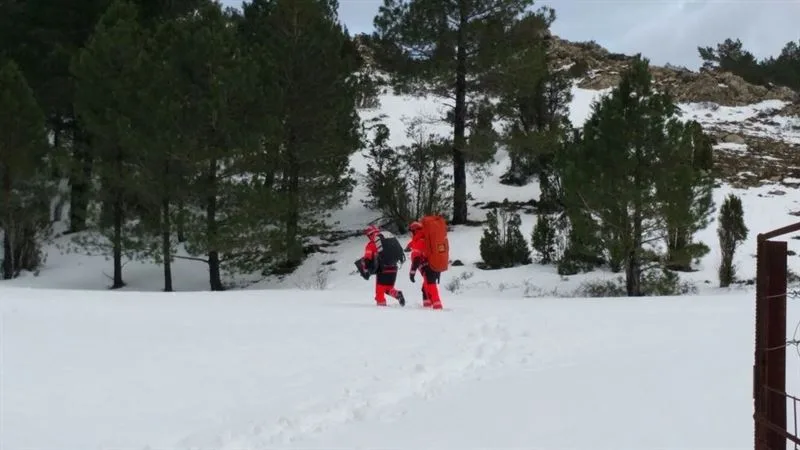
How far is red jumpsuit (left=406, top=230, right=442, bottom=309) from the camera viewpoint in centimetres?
1128

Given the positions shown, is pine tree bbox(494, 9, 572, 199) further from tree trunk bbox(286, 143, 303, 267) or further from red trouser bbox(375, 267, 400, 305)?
red trouser bbox(375, 267, 400, 305)

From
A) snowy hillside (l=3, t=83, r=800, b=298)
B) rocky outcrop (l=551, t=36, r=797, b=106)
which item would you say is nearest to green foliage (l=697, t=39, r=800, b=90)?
rocky outcrop (l=551, t=36, r=797, b=106)

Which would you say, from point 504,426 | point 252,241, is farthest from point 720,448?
point 252,241

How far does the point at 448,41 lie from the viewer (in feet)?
72.5

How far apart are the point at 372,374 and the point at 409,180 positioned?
16637mm

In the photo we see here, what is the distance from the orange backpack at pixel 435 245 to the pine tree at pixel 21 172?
15.6 metres

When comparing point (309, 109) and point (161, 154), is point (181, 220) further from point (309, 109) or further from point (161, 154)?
point (309, 109)

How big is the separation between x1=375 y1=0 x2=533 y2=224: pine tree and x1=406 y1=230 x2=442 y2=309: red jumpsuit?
10.8 meters

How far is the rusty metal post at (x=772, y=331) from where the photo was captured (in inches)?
118

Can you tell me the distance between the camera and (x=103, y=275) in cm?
2395

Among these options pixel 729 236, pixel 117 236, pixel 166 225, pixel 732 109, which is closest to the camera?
pixel 729 236

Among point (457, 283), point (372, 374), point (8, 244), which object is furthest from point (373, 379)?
point (8, 244)

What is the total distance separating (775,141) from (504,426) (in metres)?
33.2

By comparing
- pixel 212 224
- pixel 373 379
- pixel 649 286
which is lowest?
pixel 373 379
